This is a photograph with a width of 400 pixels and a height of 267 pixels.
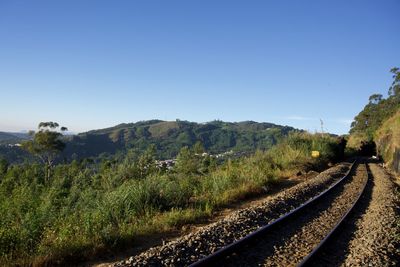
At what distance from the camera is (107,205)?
806cm

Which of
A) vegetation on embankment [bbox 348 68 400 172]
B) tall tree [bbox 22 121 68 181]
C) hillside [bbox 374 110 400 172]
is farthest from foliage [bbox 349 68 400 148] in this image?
tall tree [bbox 22 121 68 181]

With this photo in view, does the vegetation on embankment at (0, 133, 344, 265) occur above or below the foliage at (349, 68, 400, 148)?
below

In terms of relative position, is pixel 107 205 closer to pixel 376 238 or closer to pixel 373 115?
pixel 376 238

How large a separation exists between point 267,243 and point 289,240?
60cm

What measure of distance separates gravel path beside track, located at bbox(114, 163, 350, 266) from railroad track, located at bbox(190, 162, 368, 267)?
0.31 m

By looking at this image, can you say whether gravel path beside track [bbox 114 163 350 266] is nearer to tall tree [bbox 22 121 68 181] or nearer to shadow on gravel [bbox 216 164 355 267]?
shadow on gravel [bbox 216 164 355 267]

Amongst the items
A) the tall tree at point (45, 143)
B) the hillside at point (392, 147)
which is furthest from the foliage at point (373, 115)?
the tall tree at point (45, 143)

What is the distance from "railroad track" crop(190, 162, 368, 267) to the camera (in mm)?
5895

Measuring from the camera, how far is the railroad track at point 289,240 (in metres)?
5.89

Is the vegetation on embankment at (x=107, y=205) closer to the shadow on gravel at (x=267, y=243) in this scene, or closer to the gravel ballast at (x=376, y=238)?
the shadow on gravel at (x=267, y=243)

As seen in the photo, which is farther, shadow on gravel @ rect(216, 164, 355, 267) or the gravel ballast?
the gravel ballast

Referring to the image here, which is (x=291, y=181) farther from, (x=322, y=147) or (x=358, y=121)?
(x=358, y=121)

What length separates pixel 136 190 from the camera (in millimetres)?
9078

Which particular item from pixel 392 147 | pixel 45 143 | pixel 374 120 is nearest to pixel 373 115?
pixel 374 120
